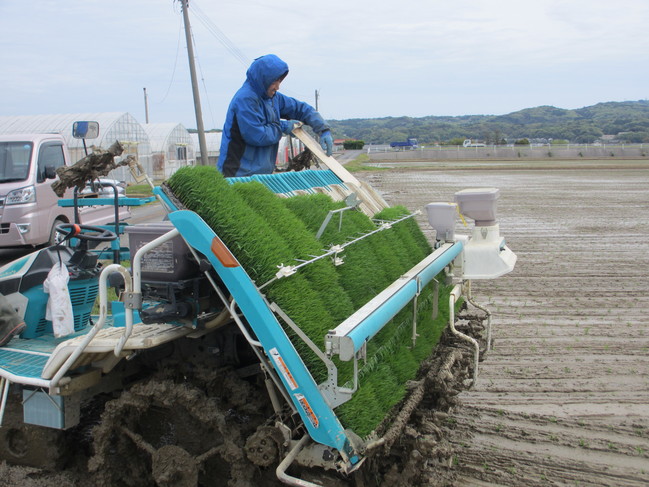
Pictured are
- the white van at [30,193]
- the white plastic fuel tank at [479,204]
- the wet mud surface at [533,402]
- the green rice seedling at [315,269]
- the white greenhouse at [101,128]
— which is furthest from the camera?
the white greenhouse at [101,128]

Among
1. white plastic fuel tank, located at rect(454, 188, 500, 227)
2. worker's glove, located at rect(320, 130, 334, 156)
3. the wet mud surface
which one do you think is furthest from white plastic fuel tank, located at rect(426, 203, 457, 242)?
worker's glove, located at rect(320, 130, 334, 156)

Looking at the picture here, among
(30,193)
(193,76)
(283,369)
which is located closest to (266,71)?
(283,369)

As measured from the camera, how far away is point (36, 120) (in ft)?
114

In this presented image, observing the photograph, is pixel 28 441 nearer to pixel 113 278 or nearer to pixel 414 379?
pixel 113 278

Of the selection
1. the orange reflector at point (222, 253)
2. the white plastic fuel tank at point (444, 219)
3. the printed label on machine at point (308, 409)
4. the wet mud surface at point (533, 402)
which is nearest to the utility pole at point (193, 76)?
the wet mud surface at point (533, 402)

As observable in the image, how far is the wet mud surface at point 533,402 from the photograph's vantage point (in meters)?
3.14

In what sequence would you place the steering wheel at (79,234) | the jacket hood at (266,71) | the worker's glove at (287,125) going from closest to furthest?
the steering wheel at (79,234)
the jacket hood at (266,71)
the worker's glove at (287,125)

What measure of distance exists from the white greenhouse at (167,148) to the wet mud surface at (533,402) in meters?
29.2

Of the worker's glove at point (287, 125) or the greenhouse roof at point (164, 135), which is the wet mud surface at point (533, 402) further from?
the greenhouse roof at point (164, 135)

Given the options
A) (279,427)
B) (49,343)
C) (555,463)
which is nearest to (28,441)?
(49,343)

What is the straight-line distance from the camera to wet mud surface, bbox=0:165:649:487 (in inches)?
123

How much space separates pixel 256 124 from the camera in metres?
4.48

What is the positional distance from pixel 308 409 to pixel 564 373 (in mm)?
3430

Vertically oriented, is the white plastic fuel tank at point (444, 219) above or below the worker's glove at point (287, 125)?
below
